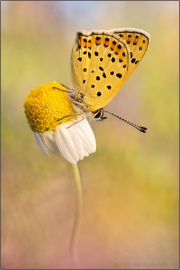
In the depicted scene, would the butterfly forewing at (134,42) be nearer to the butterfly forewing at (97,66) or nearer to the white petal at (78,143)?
the butterfly forewing at (97,66)

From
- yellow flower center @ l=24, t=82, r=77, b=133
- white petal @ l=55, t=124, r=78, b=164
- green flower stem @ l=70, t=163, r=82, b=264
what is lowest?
green flower stem @ l=70, t=163, r=82, b=264

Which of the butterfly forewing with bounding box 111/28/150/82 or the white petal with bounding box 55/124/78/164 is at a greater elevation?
the butterfly forewing with bounding box 111/28/150/82

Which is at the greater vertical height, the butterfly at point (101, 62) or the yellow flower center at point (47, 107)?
the butterfly at point (101, 62)

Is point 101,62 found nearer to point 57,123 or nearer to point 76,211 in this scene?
point 57,123

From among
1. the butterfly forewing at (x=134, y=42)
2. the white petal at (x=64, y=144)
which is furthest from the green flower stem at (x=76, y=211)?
the butterfly forewing at (x=134, y=42)

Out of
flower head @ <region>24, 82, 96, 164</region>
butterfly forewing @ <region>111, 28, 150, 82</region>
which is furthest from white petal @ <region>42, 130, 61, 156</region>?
butterfly forewing @ <region>111, 28, 150, 82</region>

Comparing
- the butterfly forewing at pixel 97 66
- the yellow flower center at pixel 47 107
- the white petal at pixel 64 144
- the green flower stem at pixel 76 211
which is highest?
the butterfly forewing at pixel 97 66

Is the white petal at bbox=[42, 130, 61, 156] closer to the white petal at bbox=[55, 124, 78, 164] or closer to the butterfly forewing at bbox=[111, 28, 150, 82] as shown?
the white petal at bbox=[55, 124, 78, 164]

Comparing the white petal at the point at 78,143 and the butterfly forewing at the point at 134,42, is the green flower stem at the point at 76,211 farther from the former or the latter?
A: the butterfly forewing at the point at 134,42
